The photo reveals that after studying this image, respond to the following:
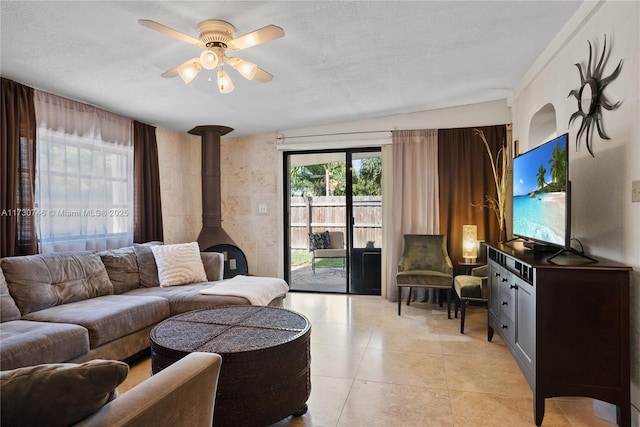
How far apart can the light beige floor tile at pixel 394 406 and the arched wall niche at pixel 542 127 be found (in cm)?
270

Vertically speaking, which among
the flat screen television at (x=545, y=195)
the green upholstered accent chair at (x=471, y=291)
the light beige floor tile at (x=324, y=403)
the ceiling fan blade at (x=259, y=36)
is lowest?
the light beige floor tile at (x=324, y=403)

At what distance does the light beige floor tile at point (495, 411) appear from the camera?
2092 millimetres

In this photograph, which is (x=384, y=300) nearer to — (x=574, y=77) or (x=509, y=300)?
(x=509, y=300)

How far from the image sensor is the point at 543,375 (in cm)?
209

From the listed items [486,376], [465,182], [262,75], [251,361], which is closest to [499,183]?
[465,182]

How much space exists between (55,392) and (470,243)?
14.1ft

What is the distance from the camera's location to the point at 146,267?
3713 mm

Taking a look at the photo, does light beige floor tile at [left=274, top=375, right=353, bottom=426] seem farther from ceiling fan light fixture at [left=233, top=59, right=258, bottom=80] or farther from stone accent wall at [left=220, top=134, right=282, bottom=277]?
stone accent wall at [left=220, top=134, right=282, bottom=277]

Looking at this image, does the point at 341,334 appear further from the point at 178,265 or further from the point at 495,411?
the point at 178,265

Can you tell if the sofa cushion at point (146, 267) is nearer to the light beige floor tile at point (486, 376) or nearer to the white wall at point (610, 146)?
the light beige floor tile at point (486, 376)

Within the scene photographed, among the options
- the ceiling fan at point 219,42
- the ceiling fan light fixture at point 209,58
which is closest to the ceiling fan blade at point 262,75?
the ceiling fan at point 219,42

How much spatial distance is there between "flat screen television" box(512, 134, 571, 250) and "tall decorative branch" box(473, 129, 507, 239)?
48.8 inches

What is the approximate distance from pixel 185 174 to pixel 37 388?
469 centimetres

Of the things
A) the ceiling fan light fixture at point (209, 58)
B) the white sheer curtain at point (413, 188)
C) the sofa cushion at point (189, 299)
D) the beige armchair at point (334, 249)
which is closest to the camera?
the ceiling fan light fixture at point (209, 58)
